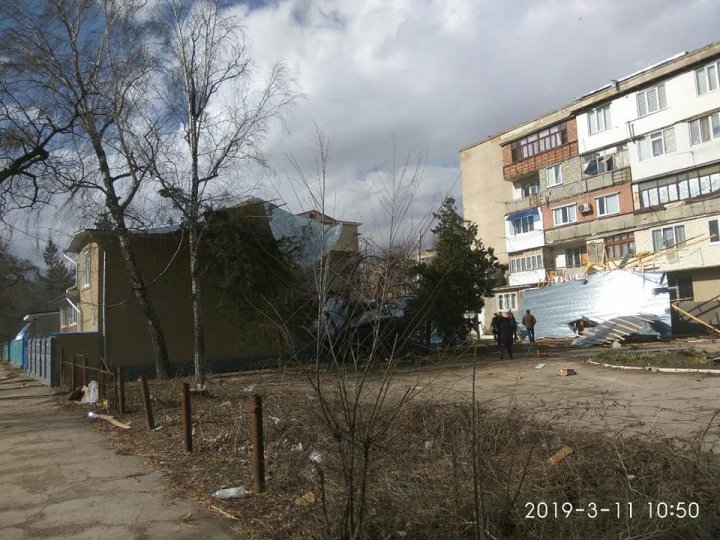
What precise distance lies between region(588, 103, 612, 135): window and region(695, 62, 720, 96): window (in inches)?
229

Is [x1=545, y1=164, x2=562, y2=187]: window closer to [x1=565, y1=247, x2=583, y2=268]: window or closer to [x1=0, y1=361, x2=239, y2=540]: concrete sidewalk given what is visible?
[x1=565, y1=247, x2=583, y2=268]: window

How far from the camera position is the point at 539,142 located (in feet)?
141

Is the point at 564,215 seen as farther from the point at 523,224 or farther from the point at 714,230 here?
the point at 714,230

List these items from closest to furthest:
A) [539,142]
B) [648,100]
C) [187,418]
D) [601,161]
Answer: [187,418]
[648,100]
[601,161]
[539,142]

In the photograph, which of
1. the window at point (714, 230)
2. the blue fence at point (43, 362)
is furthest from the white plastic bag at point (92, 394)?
the window at point (714, 230)

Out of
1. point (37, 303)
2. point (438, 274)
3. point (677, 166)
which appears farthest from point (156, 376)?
point (37, 303)

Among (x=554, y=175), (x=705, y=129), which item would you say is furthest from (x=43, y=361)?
(x=554, y=175)

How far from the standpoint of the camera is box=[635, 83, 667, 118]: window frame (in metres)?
33.3

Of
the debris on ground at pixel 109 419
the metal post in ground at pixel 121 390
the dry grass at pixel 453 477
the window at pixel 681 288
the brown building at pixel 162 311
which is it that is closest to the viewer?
the dry grass at pixel 453 477

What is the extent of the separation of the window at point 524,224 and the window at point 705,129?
43.3ft

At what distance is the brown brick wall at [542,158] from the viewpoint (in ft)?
130

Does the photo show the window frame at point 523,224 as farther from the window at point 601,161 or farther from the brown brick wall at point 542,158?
the window at point 601,161

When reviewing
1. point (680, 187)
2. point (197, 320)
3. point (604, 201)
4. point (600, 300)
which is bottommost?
point (197, 320)

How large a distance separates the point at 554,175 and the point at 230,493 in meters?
39.7
